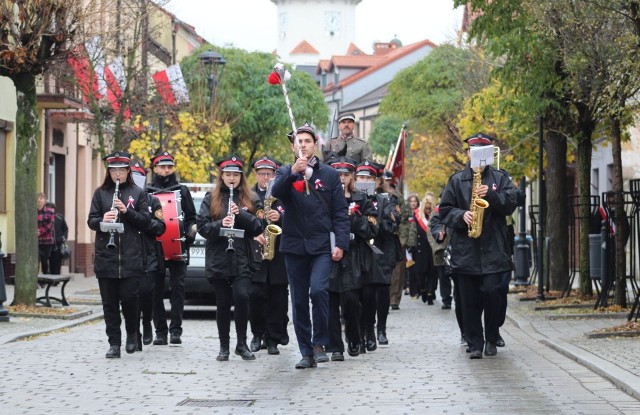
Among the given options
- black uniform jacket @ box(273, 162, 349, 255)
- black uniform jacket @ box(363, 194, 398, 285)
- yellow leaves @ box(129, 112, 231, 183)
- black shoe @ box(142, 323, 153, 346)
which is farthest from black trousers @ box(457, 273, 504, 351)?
yellow leaves @ box(129, 112, 231, 183)

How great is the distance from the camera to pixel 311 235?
→ 1295 centimetres

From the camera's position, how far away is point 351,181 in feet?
46.8

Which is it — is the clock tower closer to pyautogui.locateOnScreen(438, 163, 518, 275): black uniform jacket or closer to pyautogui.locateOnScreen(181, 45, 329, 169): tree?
pyautogui.locateOnScreen(181, 45, 329, 169): tree

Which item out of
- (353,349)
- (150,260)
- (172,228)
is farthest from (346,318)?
(172,228)

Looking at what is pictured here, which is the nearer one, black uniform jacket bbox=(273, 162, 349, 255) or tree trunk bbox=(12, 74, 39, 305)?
black uniform jacket bbox=(273, 162, 349, 255)

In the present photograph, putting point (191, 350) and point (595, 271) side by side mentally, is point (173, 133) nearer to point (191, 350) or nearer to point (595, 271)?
point (595, 271)

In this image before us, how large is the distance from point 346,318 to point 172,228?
2.48 metres

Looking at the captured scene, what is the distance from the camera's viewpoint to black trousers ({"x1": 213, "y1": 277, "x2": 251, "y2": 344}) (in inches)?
543

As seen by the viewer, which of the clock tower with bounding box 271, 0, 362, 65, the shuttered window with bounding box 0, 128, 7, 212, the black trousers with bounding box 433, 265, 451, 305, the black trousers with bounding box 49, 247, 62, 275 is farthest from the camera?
the clock tower with bounding box 271, 0, 362, 65

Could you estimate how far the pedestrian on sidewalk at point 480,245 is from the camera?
13961 millimetres

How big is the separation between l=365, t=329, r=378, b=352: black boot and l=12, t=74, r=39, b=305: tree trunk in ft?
22.1

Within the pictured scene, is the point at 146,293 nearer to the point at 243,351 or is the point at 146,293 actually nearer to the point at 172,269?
the point at 172,269

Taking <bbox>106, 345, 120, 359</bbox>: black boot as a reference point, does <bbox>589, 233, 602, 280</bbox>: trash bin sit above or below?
above

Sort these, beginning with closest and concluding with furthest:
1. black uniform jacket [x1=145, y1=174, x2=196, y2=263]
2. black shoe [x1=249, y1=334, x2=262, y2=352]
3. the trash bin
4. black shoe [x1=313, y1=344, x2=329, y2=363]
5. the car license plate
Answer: black shoe [x1=313, y1=344, x2=329, y2=363], black shoe [x1=249, y1=334, x2=262, y2=352], black uniform jacket [x1=145, y1=174, x2=196, y2=263], the trash bin, the car license plate
